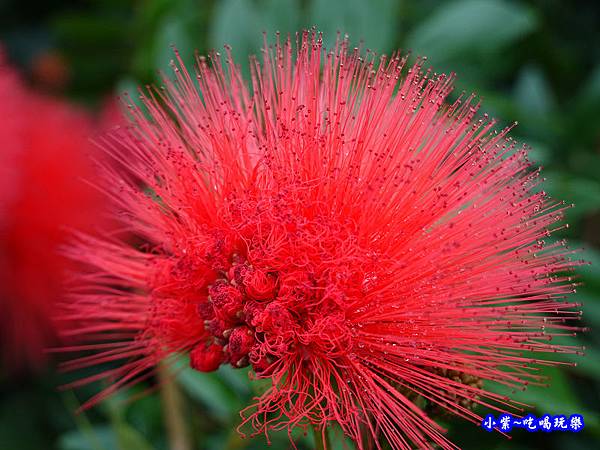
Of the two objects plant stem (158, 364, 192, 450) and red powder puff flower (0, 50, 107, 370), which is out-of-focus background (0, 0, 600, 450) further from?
red powder puff flower (0, 50, 107, 370)

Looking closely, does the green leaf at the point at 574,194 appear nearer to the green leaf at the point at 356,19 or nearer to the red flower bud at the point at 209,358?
the green leaf at the point at 356,19

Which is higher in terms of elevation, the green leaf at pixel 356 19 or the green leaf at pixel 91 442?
the green leaf at pixel 356 19

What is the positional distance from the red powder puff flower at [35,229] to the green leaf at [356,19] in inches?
41.0

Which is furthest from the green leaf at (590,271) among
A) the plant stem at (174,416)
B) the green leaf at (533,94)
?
the plant stem at (174,416)

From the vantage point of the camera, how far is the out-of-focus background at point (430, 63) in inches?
78.2

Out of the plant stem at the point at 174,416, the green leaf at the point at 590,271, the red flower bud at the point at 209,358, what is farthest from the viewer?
the plant stem at the point at 174,416

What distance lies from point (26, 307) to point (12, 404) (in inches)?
16.3

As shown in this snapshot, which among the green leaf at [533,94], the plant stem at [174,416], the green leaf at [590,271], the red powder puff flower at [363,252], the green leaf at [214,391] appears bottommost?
the plant stem at [174,416]

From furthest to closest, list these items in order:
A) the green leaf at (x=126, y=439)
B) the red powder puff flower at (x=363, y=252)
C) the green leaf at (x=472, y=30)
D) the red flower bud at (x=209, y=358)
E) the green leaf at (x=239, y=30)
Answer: the green leaf at (x=472, y=30) → the green leaf at (x=239, y=30) → the green leaf at (x=126, y=439) → the red flower bud at (x=209, y=358) → the red powder puff flower at (x=363, y=252)

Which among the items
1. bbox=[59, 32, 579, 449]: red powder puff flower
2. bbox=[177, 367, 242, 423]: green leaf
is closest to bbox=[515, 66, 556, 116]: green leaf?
bbox=[59, 32, 579, 449]: red powder puff flower

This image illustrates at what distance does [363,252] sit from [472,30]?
4.89 ft

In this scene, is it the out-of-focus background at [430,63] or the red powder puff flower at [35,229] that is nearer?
the out-of-focus background at [430,63]

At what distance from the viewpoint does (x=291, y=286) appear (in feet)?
4.03

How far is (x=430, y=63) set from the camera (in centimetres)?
237
